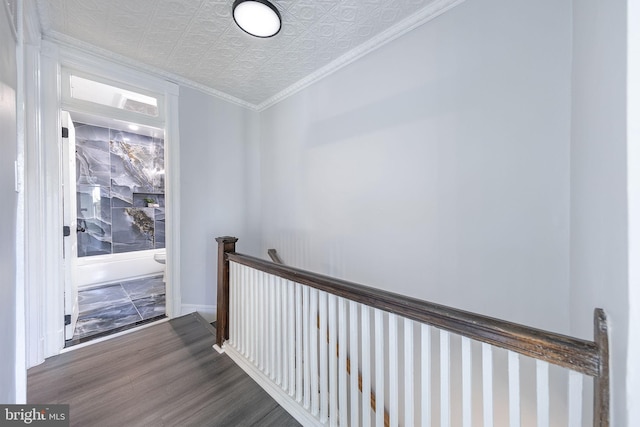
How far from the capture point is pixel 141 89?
2.47 meters

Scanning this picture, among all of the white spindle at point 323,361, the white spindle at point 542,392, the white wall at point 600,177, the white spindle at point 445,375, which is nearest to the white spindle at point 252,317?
the white spindle at point 323,361

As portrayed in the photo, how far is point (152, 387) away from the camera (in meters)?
1.63

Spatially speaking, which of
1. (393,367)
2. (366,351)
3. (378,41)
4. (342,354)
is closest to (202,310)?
(342,354)

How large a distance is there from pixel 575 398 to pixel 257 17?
2.45 metres

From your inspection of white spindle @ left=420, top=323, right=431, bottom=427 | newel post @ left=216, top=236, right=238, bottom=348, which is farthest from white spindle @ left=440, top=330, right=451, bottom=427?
newel post @ left=216, top=236, right=238, bottom=348

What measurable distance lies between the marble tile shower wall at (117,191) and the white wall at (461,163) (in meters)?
4.00

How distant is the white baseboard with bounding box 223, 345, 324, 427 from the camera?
54.8 inches

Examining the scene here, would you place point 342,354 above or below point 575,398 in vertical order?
below

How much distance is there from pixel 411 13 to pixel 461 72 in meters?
0.62

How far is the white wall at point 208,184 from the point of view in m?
2.69

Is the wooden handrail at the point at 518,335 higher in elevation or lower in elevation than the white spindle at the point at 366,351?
higher

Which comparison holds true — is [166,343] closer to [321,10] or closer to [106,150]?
[321,10]

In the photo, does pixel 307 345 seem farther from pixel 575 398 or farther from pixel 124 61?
pixel 124 61
